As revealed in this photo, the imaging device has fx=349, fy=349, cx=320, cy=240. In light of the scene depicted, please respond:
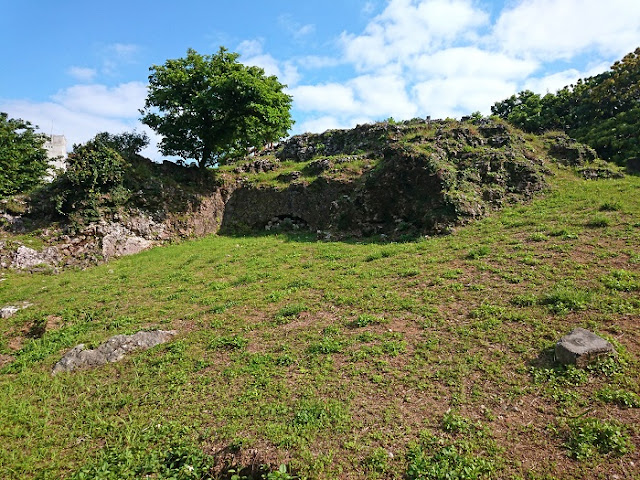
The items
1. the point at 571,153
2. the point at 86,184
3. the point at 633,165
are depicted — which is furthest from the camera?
the point at 571,153

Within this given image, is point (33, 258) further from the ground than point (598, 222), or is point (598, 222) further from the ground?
point (598, 222)

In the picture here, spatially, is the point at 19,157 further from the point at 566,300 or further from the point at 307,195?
the point at 566,300

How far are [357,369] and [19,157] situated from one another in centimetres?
3061

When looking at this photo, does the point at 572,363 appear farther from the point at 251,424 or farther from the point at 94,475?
the point at 94,475

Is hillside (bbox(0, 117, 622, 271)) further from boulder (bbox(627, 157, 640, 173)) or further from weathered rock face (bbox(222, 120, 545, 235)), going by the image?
boulder (bbox(627, 157, 640, 173))

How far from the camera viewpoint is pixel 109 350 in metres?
6.61

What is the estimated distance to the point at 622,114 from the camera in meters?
21.0

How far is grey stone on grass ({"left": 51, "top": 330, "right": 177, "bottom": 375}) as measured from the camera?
249 inches

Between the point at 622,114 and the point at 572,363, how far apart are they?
931 inches

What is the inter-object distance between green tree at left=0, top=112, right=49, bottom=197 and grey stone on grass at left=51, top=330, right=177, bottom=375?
69.8ft

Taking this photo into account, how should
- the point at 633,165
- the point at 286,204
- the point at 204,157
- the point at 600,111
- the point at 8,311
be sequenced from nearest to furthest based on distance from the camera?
the point at 8,311, the point at 633,165, the point at 286,204, the point at 204,157, the point at 600,111

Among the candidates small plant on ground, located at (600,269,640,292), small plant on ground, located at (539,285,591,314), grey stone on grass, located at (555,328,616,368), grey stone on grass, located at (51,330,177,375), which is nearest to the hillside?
small plant on ground, located at (600,269,640,292)

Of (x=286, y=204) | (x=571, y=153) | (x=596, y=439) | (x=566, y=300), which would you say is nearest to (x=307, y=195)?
(x=286, y=204)

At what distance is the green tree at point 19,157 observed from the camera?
23.4 meters
